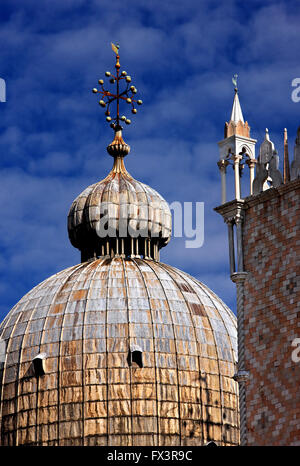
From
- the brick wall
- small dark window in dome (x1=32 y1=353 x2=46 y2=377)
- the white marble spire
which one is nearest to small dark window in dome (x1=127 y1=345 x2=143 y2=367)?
small dark window in dome (x1=32 y1=353 x2=46 y2=377)

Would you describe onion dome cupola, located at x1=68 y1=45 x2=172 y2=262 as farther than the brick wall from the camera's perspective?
Yes

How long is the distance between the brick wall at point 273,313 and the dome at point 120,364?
30.1 meters

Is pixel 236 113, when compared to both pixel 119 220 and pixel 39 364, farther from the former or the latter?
pixel 119 220

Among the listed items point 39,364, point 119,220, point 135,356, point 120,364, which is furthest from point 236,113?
point 119,220

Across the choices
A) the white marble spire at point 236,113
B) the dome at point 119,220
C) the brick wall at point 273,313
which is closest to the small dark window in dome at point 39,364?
the dome at point 119,220

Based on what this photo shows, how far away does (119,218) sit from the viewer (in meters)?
104

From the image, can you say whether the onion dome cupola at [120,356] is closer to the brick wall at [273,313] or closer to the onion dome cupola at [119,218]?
the onion dome cupola at [119,218]

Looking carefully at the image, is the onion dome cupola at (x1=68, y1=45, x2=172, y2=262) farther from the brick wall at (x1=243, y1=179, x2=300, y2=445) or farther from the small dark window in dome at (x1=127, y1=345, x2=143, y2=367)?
the brick wall at (x1=243, y1=179, x2=300, y2=445)

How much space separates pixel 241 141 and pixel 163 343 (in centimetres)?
3101

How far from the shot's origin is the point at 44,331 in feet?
325

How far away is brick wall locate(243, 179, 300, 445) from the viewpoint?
63000 mm

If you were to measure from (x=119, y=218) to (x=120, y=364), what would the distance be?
10.7 metres

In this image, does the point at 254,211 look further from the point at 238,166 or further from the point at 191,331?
the point at 191,331

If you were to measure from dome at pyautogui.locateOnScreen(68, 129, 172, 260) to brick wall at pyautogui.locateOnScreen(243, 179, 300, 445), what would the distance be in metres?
37.4
